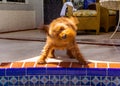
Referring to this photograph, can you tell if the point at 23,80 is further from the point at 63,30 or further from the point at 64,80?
the point at 63,30

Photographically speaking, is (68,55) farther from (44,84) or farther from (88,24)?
(88,24)

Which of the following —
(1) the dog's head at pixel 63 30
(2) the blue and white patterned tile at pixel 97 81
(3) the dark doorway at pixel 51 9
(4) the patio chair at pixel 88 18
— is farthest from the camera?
(3) the dark doorway at pixel 51 9

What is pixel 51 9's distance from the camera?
924cm

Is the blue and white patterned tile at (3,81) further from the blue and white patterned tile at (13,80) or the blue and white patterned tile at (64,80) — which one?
the blue and white patterned tile at (64,80)

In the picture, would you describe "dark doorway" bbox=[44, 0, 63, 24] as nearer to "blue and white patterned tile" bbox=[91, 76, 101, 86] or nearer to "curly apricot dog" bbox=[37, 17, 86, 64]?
"curly apricot dog" bbox=[37, 17, 86, 64]

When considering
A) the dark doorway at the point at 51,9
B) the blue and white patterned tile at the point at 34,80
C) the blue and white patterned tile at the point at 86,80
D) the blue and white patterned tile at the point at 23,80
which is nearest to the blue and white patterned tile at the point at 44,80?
the blue and white patterned tile at the point at 34,80

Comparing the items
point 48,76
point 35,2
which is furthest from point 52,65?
point 35,2

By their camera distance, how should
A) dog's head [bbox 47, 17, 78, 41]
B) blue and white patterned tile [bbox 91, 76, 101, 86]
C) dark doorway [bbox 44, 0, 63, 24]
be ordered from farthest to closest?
dark doorway [bbox 44, 0, 63, 24], blue and white patterned tile [bbox 91, 76, 101, 86], dog's head [bbox 47, 17, 78, 41]

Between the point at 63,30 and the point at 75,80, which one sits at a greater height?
the point at 63,30

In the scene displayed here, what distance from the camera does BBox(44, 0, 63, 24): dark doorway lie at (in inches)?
361

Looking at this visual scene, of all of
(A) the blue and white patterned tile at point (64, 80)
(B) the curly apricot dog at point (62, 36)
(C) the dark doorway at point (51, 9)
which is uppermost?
(B) the curly apricot dog at point (62, 36)

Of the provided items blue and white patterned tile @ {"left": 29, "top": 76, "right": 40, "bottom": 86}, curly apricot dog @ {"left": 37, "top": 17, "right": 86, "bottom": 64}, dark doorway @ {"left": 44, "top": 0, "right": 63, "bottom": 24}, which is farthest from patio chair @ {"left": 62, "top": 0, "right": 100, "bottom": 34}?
blue and white patterned tile @ {"left": 29, "top": 76, "right": 40, "bottom": 86}

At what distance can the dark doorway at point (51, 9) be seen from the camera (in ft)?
30.1

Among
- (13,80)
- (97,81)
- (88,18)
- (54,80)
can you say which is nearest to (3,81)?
(13,80)
